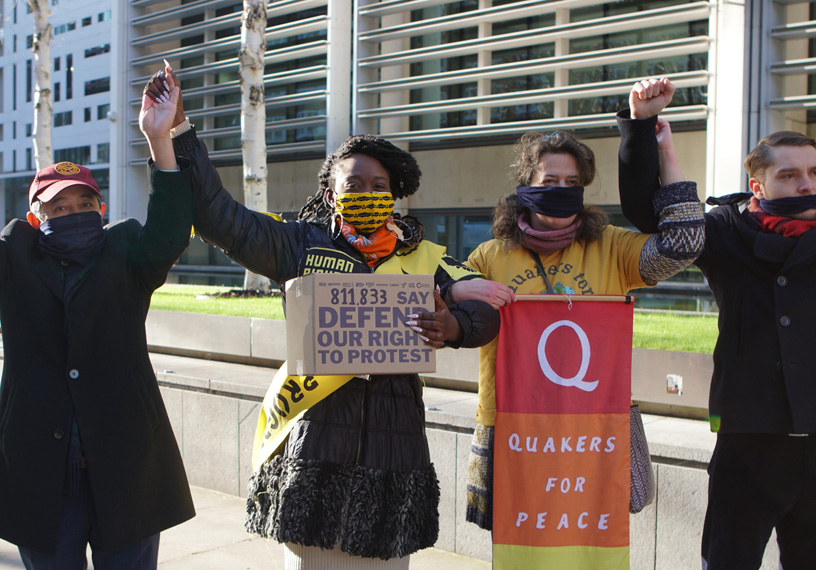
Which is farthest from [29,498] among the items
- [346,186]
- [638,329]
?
[638,329]

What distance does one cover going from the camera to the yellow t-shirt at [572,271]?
3.14m

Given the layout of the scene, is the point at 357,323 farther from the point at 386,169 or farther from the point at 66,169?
the point at 66,169

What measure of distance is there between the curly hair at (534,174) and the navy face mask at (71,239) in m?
1.52

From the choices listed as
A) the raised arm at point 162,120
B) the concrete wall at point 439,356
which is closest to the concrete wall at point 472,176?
the concrete wall at point 439,356

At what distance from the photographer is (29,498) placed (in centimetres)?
276

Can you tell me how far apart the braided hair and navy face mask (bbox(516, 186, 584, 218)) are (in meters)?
0.45

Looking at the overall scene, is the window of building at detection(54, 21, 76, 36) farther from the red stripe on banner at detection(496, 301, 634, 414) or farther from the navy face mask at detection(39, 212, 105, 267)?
the red stripe on banner at detection(496, 301, 634, 414)

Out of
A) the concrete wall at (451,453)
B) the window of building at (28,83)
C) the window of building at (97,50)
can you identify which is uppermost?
the window of building at (97,50)

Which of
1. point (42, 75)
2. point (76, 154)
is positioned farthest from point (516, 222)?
point (76, 154)

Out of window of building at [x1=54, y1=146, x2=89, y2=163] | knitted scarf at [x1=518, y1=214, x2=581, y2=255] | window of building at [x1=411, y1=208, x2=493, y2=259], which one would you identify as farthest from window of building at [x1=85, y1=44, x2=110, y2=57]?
knitted scarf at [x1=518, y1=214, x2=581, y2=255]

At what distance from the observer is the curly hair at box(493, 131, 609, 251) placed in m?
3.14

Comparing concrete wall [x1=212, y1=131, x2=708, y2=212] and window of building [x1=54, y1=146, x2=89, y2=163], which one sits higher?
window of building [x1=54, y1=146, x2=89, y2=163]

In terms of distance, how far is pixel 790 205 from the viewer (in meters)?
3.04

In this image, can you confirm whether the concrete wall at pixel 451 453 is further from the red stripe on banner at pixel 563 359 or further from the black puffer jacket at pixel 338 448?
the black puffer jacket at pixel 338 448
